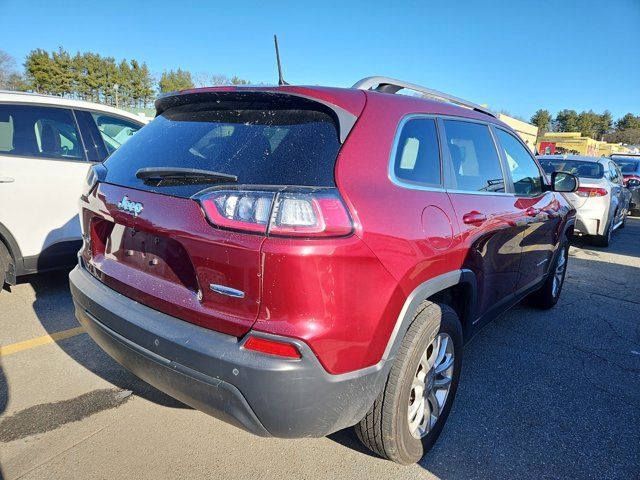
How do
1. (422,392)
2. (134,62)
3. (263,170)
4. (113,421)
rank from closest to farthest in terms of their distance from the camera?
(263,170) < (422,392) < (113,421) < (134,62)

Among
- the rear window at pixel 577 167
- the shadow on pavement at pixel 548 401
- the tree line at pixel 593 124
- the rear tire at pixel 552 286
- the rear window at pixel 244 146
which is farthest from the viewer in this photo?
the tree line at pixel 593 124

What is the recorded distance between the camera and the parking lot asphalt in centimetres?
221

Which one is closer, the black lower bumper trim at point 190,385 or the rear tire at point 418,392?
the black lower bumper trim at point 190,385

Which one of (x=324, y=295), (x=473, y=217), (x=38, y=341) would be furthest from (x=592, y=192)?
(x=38, y=341)

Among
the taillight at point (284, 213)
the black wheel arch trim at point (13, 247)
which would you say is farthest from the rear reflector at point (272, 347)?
the black wheel arch trim at point (13, 247)

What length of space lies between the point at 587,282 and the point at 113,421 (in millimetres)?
5817

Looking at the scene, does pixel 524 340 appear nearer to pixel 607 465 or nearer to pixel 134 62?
pixel 607 465

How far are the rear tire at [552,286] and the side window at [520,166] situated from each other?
42.7 inches

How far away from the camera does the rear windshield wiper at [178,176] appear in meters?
1.79

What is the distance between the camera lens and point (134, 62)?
6103cm

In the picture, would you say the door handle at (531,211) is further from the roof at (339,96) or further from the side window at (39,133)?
the side window at (39,133)

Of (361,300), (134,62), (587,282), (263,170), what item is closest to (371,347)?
(361,300)

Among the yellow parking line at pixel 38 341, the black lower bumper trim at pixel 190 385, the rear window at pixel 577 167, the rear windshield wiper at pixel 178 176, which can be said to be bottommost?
the yellow parking line at pixel 38 341

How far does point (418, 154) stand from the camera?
222 centimetres
